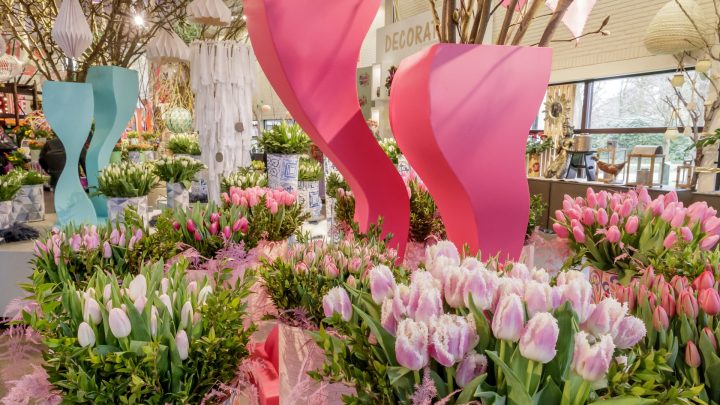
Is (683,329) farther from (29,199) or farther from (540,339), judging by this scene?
(29,199)

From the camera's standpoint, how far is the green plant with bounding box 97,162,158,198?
5.47 feet

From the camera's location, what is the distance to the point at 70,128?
2102mm

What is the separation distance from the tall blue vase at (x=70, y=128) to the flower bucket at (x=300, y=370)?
1.76 metres

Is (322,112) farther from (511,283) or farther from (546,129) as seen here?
(546,129)

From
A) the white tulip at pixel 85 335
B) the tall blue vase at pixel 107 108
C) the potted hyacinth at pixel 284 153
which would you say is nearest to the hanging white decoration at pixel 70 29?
the tall blue vase at pixel 107 108

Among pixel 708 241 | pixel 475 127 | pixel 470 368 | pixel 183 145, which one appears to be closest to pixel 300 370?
pixel 470 368

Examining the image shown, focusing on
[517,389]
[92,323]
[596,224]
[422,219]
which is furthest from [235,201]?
[517,389]

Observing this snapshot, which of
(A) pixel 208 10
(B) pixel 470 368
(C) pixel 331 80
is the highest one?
(A) pixel 208 10

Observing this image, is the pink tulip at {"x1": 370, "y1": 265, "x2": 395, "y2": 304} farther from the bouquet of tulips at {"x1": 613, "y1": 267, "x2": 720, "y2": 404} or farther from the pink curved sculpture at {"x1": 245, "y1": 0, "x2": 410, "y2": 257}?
the pink curved sculpture at {"x1": 245, "y1": 0, "x2": 410, "y2": 257}

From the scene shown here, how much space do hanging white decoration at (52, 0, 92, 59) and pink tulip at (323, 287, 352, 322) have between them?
1997 millimetres

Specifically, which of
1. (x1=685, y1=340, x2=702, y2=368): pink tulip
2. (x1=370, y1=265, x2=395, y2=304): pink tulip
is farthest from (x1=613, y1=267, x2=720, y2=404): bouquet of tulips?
(x1=370, y1=265, x2=395, y2=304): pink tulip

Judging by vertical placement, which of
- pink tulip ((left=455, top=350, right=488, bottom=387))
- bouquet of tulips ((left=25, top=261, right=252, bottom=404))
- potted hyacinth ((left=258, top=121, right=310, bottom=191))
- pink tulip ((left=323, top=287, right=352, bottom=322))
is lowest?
bouquet of tulips ((left=25, top=261, right=252, bottom=404))

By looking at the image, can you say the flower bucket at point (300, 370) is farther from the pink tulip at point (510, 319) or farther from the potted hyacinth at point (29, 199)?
the potted hyacinth at point (29, 199)

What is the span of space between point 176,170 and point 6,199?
2.24ft
